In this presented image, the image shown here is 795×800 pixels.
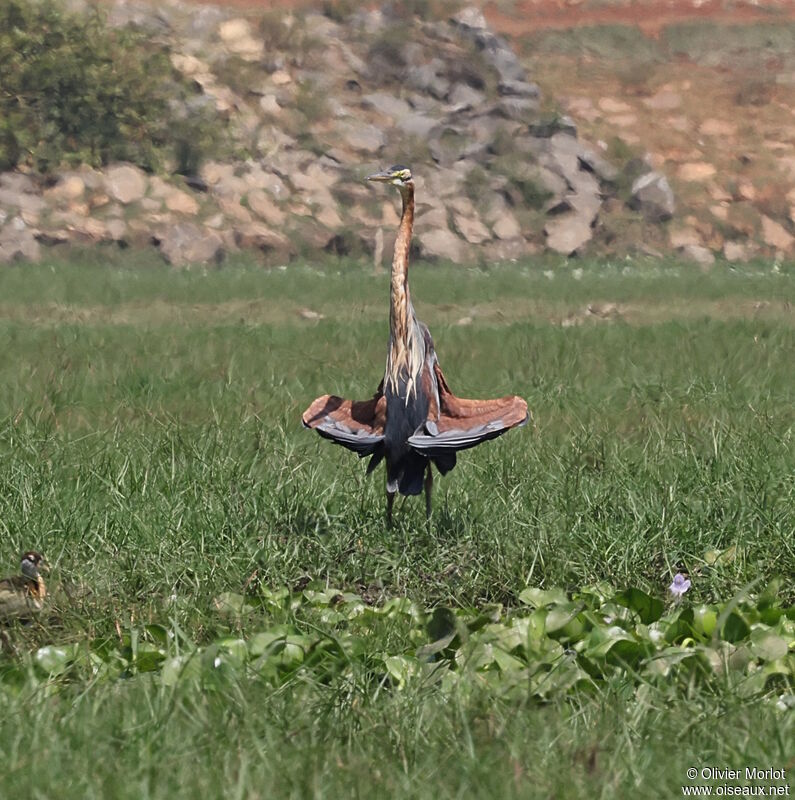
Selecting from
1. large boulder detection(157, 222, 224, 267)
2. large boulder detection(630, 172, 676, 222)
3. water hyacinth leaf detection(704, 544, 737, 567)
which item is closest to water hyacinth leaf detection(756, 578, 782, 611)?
water hyacinth leaf detection(704, 544, 737, 567)

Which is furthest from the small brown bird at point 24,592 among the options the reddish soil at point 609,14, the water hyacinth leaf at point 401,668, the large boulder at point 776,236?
the reddish soil at point 609,14

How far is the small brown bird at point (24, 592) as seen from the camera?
4.98 m

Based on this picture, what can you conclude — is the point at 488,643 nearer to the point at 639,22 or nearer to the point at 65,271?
the point at 65,271

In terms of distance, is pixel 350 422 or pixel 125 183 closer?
pixel 350 422

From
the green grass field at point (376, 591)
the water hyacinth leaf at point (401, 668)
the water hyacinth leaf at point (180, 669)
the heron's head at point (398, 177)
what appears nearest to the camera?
the green grass field at point (376, 591)

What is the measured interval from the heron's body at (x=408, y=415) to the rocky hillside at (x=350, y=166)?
19736 mm

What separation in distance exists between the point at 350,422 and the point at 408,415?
29 centimetres

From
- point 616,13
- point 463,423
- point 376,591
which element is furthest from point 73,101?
point 376,591

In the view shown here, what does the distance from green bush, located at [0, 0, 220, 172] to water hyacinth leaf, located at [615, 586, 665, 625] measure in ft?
86.0

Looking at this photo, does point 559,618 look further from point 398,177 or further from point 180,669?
point 398,177

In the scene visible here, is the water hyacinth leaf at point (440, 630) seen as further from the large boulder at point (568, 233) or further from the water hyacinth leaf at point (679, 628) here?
the large boulder at point (568, 233)

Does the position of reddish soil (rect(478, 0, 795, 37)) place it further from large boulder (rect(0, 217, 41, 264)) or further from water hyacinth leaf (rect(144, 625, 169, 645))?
water hyacinth leaf (rect(144, 625, 169, 645))

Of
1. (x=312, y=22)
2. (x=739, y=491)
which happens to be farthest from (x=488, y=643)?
(x=312, y=22)

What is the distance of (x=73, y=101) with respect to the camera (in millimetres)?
30344
